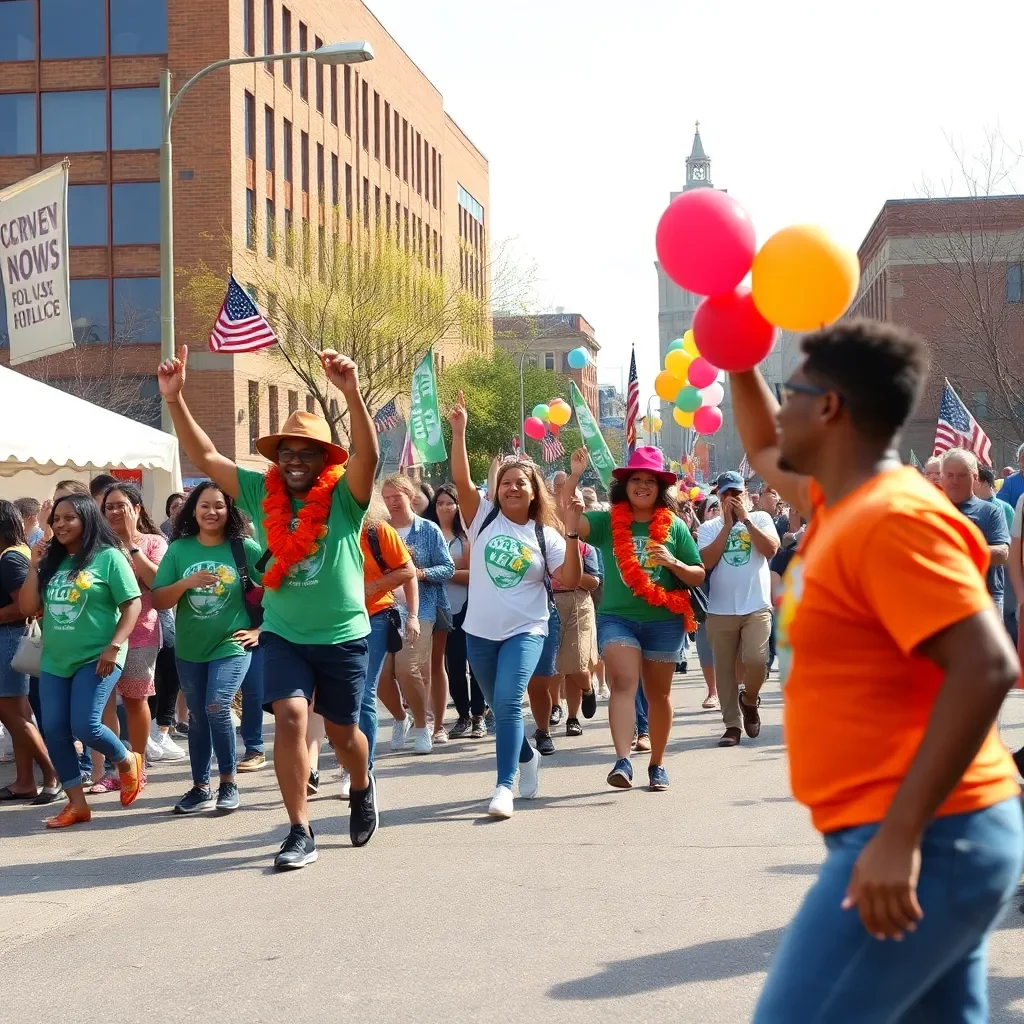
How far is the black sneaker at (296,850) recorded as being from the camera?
6.82 m

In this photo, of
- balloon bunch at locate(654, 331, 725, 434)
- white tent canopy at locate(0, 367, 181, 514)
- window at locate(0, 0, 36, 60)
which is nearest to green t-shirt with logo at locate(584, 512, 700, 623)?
balloon bunch at locate(654, 331, 725, 434)

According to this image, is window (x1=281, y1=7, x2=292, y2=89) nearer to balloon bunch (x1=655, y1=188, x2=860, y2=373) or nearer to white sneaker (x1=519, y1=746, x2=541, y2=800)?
white sneaker (x1=519, y1=746, x2=541, y2=800)

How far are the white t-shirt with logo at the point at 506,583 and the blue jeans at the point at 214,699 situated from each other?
1.37m

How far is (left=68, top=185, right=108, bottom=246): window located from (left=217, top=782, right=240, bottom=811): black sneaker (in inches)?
1479

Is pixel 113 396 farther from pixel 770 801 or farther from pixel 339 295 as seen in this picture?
pixel 770 801

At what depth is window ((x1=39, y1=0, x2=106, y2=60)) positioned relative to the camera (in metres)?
43.2

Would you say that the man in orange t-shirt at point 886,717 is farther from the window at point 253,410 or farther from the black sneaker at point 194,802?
the window at point 253,410

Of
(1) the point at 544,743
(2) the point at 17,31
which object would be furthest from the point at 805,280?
(2) the point at 17,31

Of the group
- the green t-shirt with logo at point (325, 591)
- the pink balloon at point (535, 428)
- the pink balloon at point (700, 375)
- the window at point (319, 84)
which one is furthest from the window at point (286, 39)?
the green t-shirt with logo at point (325, 591)

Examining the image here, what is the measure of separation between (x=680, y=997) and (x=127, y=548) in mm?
5717

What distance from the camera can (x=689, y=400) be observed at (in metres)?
18.5

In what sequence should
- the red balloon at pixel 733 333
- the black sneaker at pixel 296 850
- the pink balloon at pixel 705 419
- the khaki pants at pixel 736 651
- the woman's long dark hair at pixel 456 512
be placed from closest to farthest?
the red balloon at pixel 733 333 → the black sneaker at pixel 296 850 → the khaki pants at pixel 736 651 → the woman's long dark hair at pixel 456 512 → the pink balloon at pixel 705 419

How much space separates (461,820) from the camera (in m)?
8.02

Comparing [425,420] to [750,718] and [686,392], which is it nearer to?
[686,392]
